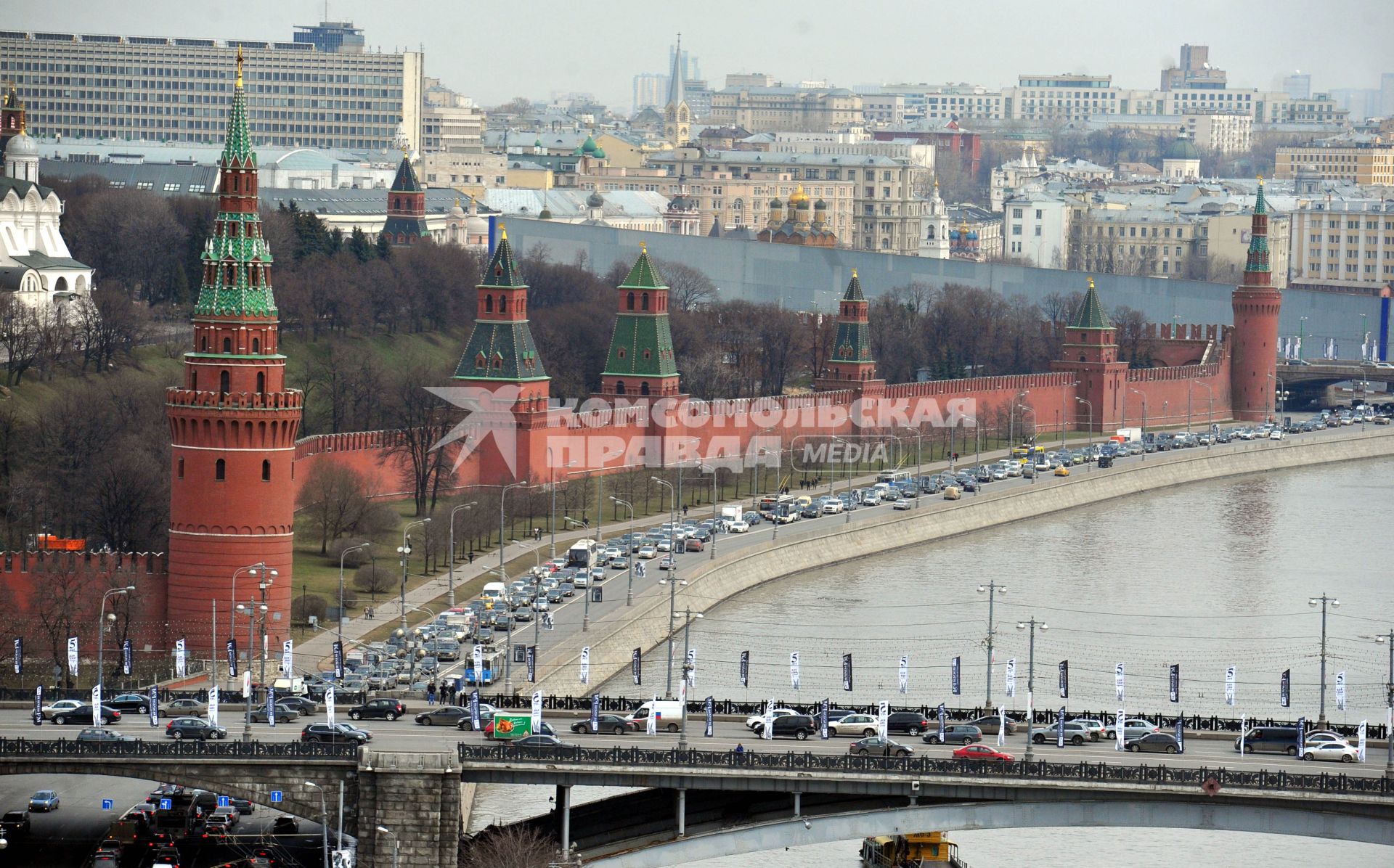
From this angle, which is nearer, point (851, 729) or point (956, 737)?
point (956, 737)

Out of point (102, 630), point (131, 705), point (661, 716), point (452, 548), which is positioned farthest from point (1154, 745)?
point (452, 548)

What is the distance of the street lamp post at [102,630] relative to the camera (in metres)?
45.7

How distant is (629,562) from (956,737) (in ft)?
52.9

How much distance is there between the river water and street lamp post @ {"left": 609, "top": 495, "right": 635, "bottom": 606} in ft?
4.36

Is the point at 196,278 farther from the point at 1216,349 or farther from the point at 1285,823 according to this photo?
the point at 1285,823

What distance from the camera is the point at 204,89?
5901 inches

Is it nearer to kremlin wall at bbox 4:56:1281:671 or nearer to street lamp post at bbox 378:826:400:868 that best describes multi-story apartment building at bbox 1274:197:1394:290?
kremlin wall at bbox 4:56:1281:671

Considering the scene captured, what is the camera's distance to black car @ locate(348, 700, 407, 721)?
1609 inches

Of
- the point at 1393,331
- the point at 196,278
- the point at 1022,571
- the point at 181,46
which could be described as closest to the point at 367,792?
the point at 1022,571

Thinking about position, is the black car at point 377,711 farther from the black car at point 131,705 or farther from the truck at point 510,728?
the black car at point 131,705

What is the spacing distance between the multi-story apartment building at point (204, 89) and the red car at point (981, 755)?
106 metres

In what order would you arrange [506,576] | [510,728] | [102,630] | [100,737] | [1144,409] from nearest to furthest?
[100,737]
[510,728]
[102,630]
[506,576]
[1144,409]

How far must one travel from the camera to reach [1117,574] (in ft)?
210

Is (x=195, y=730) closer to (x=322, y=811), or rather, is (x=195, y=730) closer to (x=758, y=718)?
(x=322, y=811)
